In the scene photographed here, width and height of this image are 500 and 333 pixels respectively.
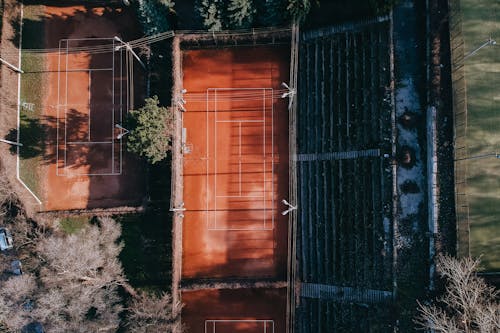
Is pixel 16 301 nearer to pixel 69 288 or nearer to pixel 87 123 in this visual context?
pixel 69 288

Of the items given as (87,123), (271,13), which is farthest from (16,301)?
(271,13)

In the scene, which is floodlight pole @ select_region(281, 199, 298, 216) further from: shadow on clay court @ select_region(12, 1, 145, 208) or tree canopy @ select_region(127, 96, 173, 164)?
shadow on clay court @ select_region(12, 1, 145, 208)

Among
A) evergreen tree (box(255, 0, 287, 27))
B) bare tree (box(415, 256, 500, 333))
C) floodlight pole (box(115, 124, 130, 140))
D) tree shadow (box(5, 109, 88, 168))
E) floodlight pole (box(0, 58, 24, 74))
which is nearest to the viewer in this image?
bare tree (box(415, 256, 500, 333))

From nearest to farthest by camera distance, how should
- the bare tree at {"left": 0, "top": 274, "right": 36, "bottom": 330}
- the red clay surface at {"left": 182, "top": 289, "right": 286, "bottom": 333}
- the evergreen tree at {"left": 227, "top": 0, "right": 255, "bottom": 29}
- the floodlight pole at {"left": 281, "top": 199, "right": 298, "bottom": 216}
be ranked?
the evergreen tree at {"left": 227, "top": 0, "right": 255, "bottom": 29} → the floodlight pole at {"left": 281, "top": 199, "right": 298, "bottom": 216} → the bare tree at {"left": 0, "top": 274, "right": 36, "bottom": 330} → the red clay surface at {"left": 182, "top": 289, "right": 286, "bottom": 333}

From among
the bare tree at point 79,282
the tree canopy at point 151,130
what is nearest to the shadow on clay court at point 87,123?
the tree canopy at point 151,130

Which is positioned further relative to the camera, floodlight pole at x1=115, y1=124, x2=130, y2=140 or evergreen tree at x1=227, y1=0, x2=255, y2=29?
floodlight pole at x1=115, y1=124, x2=130, y2=140

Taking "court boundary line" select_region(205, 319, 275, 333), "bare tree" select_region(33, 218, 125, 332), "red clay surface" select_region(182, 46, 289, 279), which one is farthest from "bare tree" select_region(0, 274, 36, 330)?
"court boundary line" select_region(205, 319, 275, 333)
